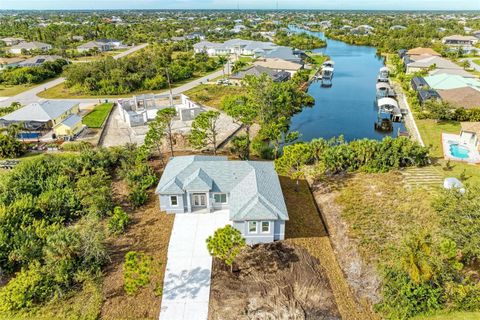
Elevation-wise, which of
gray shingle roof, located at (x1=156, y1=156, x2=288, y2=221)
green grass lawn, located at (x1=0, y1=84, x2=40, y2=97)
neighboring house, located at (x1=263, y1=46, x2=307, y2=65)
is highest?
neighboring house, located at (x1=263, y1=46, x2=307, y2=65)

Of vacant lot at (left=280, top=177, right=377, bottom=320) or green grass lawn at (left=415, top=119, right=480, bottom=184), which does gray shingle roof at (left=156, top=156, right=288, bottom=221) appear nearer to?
vacant lot at (left=280, top=177, right=377, bottom=320)

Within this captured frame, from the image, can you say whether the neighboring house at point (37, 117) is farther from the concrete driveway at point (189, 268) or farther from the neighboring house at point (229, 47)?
the neighboring house at point (229, 47)

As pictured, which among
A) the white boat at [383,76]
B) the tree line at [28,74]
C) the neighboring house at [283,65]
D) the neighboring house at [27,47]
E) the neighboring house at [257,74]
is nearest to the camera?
the neighboring house at [257,74]

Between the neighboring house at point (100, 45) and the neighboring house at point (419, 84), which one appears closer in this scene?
the neighboring house at point (419, 84)

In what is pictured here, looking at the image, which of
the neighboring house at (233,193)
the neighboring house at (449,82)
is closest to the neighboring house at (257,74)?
the neighboring house at (449,82)

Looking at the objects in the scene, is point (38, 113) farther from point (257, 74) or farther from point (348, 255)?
point (348, 255)

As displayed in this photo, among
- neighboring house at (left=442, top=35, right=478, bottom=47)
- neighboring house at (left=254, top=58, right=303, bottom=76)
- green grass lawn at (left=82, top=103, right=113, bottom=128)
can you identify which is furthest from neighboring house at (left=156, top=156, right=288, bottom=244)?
neighboring house at (left=442, top=35, right=478, bottom=47)
